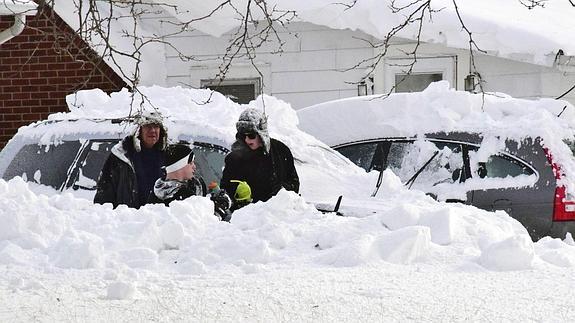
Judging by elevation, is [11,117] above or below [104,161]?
above

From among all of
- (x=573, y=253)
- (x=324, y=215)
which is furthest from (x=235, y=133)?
(x=573, y=253)

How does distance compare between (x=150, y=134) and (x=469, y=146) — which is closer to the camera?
(x=150, y=134)

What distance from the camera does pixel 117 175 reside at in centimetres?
843

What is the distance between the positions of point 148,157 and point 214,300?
3.11 m

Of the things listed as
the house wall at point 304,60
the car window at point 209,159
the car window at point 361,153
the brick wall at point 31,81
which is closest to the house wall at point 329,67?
the house wall at point 304,60

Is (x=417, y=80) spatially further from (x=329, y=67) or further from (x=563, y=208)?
(x=563, y=208)

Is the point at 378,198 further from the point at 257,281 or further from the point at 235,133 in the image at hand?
the point at 257,281

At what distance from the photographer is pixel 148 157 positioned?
8516 millimetres

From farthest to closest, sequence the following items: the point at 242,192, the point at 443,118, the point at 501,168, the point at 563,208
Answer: the point at 443,118, the point at 501,168, the point at 563,208, the point at 242,192

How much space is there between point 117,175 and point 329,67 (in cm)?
539

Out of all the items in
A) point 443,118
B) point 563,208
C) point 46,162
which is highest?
point 443,118

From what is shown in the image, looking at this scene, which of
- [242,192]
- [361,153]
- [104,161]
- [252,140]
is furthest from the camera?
[361,153]

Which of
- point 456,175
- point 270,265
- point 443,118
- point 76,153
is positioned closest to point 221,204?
point 270,265

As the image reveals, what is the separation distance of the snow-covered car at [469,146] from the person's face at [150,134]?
1.88 metres
